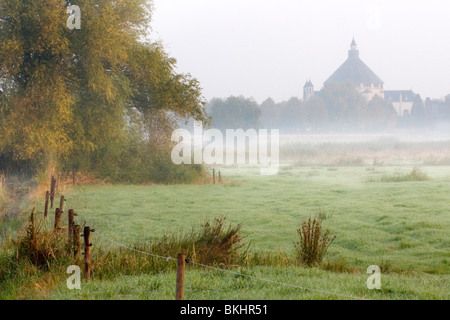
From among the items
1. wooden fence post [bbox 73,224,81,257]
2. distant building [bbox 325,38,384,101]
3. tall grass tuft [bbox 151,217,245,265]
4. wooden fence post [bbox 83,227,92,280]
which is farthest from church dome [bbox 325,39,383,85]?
wooden fence post [bbox 83,227,92,280]

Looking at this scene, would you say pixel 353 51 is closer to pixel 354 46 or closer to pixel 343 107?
pixel 354 46

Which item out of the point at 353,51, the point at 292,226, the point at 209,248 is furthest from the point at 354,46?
the point at 209,248

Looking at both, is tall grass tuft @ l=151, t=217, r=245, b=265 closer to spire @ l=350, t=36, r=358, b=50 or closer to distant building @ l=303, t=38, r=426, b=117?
distant building @ l=303, t=38, r=426, b=117

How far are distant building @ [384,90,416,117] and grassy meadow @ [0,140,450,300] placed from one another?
122 m

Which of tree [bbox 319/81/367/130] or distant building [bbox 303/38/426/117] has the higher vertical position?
distant building [bbox 303/38/426/117]

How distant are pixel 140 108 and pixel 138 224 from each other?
14.3 metres

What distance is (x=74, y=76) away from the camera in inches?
1020

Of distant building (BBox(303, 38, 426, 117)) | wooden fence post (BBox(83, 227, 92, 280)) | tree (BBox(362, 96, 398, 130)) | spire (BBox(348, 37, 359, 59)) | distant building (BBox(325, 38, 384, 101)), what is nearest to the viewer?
wooden fence post (BBox(83, 227, 92, 280))

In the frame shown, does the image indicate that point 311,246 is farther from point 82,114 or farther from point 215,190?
point 82,114

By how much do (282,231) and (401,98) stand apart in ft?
470

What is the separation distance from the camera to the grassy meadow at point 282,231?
26.4 ft

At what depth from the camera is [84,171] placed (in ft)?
93.9

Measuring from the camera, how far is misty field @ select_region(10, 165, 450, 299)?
8.06 m

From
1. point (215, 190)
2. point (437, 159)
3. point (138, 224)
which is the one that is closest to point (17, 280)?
point (138, 224)
